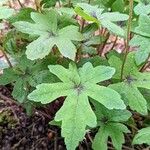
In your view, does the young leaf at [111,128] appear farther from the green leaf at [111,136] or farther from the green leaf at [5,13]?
the green leaf at [5,13]

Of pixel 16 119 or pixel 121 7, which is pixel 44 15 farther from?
pixel 16 119

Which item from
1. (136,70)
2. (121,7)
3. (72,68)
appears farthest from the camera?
(121,7)

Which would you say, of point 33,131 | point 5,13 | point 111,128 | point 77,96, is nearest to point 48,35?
point 5,13

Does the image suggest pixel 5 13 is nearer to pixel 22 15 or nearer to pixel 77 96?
pixel 22 15

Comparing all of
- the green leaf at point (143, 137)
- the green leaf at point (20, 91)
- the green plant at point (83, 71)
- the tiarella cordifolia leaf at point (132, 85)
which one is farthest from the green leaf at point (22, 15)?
the green leaf at point (143, 137)

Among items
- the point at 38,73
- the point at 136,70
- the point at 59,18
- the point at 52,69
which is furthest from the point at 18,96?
the point at 136,70

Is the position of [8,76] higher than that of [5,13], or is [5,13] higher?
[5,13]

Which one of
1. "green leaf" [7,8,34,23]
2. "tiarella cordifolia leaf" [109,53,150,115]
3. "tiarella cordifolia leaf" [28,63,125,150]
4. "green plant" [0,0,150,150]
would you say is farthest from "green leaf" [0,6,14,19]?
"tiarella cordifolia leaf" [109,53,150,115]

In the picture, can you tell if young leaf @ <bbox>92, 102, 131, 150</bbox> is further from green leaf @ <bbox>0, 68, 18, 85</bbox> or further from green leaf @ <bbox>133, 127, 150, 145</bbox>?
green leaf @ <bbox>0, 68, 18, 85</bbox>
